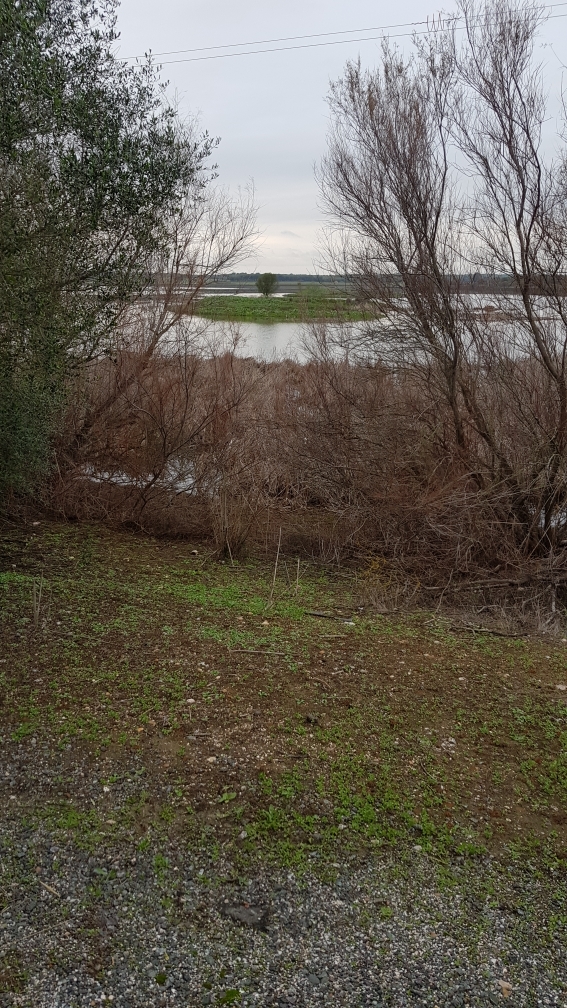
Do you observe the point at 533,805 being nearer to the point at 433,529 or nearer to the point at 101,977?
the point at 101,977

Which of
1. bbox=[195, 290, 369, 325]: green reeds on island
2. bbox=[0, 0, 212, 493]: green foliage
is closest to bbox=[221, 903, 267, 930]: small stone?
bbox=[0, 0, 212, 493]: green foliage

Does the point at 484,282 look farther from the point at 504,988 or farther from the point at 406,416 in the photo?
the point at 504,988

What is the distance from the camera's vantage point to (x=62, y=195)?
5.17 meters

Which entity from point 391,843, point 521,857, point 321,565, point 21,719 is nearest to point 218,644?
point 21,719

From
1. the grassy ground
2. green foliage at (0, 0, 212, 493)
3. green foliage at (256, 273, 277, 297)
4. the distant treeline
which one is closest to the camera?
the grassy ground

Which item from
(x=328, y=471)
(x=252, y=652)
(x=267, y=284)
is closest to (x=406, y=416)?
(x=328, y=471)

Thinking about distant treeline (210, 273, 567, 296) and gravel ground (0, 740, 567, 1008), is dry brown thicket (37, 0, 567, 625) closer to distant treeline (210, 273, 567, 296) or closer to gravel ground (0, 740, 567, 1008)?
distant treeline (210, 273, 567, 296)

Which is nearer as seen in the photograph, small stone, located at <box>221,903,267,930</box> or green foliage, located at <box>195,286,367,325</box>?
small stone, located at <box>221,903,267,930</box>

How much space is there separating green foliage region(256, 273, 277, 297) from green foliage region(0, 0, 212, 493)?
2277 cm

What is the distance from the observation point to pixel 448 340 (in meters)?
8.95

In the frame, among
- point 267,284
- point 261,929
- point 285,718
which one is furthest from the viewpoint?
point 267,284

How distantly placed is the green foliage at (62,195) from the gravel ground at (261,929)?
329cm

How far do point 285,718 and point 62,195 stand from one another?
385cm

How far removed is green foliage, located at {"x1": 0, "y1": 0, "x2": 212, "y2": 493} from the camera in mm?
4797
